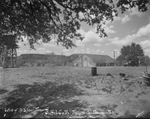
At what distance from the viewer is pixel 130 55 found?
4684 centimetres

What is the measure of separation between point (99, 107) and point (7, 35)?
7915 mm

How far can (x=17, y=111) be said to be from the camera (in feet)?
15.4

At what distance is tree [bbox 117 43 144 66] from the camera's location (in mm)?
46656

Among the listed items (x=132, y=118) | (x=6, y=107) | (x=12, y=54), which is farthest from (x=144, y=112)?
(x=12, y=54)

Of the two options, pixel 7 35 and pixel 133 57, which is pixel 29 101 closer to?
pixel 7 35

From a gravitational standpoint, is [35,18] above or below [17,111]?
above

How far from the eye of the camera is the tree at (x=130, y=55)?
4666 cm

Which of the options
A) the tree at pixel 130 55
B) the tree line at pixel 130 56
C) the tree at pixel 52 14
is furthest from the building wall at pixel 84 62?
the tree at pixel 52 14

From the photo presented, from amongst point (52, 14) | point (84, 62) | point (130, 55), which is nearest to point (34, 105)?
point (52, 14)

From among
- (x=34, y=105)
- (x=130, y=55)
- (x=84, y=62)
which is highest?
(x=130, y=55)

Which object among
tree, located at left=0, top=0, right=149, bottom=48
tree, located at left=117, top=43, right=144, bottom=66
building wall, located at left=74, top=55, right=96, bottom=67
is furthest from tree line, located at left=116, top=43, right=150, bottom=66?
tree, located at left=0, top=0, right=149, bottom=48

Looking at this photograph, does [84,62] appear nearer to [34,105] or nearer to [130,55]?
[130,55]

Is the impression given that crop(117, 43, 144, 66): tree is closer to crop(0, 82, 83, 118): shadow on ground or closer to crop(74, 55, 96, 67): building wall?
crop(74, 55, 96, 67): building wall

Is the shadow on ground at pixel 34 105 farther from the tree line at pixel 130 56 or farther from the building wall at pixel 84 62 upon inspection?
the tree line at pixel 130 56
